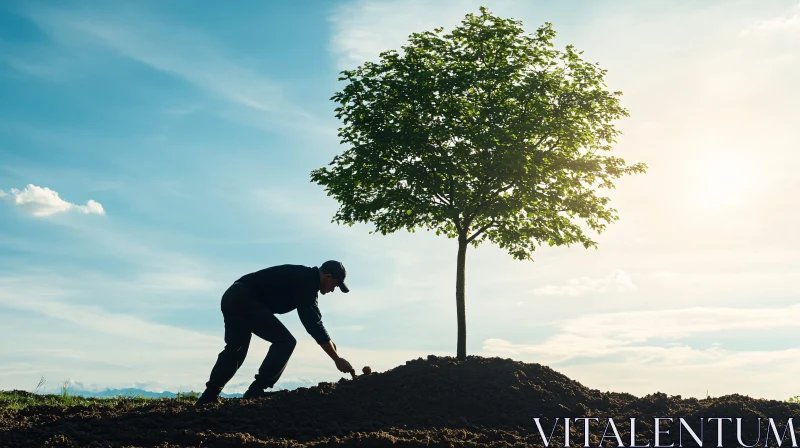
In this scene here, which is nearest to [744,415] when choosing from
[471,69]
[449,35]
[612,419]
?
[612,419]

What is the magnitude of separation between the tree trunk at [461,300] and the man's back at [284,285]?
5.49 metres

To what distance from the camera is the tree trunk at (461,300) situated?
15.3m

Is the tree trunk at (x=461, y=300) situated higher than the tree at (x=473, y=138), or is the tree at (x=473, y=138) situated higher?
the tree at (x=473, y=138)

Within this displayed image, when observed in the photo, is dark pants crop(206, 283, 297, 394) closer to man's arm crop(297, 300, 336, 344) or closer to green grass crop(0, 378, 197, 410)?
man's arm crop(297, 300, 336, 344)

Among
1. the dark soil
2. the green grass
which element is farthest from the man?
the green grass

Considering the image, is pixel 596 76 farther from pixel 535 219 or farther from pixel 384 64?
pixel 384 64

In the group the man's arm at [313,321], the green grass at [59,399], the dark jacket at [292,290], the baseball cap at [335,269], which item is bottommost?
the green grass at [59,399]

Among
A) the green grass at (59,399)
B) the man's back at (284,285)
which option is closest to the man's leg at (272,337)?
the man's back at (284,285)

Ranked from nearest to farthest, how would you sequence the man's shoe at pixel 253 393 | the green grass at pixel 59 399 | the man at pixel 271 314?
the man at pixel 271 314
the man's shoe at pixel 253 393
the green grass at pixel 59 399

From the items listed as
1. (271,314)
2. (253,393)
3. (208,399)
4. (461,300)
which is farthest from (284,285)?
(461,300)

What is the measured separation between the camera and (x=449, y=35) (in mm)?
16266

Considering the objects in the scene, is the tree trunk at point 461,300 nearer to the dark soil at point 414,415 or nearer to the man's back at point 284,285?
the dark soil at point 414,415

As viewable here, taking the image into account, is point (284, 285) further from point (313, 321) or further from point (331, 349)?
point (331, 349)

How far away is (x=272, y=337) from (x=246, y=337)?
Result: 0.48 meters
